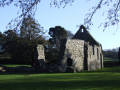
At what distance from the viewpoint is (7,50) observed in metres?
52.9

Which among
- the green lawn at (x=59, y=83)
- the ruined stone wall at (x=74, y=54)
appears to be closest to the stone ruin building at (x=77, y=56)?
the ruined stone wall at (x=74, y=54)

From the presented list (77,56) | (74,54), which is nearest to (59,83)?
(74,54)

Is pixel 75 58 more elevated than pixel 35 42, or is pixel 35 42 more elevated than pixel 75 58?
pixel 35 42


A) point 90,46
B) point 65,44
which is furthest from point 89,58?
point 65,44

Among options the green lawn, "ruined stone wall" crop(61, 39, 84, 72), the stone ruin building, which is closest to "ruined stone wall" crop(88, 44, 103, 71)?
the stone ruin building

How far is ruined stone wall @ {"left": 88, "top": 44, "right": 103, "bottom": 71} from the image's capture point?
38250 millimetres

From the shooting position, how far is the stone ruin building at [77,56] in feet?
99.0

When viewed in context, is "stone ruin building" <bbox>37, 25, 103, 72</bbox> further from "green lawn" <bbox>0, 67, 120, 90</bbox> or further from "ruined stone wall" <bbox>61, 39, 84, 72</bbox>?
"green lawn" <bbox>0, 67, 120, 90</bbox>

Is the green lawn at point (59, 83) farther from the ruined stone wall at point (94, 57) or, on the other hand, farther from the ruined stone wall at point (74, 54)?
the ruined stone wall at point (94, 57)

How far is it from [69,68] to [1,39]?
1177 inches

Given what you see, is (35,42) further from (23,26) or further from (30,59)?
(23,26)

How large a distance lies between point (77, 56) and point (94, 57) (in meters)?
7.71

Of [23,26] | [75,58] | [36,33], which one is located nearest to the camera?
[23,26]

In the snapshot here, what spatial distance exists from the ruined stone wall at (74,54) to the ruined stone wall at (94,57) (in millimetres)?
2023
